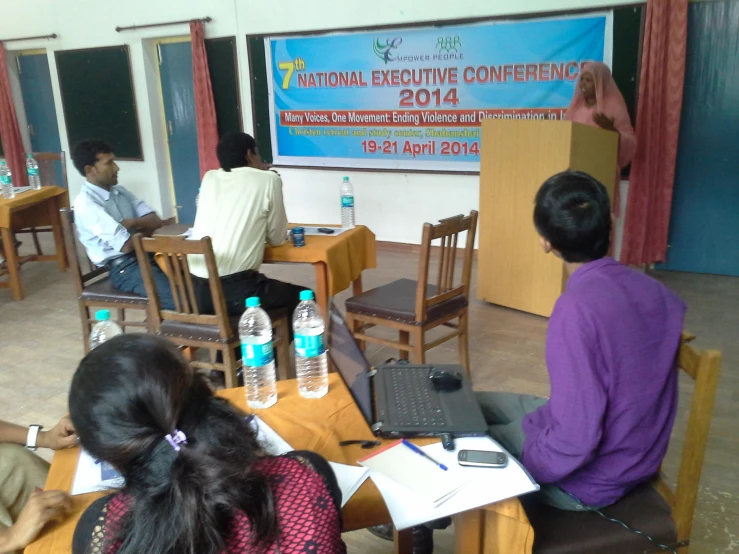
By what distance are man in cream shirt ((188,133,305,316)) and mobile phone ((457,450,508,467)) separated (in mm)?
1612

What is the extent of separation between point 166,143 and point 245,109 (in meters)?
1.16

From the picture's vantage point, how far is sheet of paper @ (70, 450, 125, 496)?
3.66 feet

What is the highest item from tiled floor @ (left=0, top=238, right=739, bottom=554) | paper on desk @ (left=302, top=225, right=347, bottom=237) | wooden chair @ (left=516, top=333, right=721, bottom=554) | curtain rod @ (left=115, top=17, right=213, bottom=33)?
curtain rod @ (left=115, top=17, right=213, bottom=33)

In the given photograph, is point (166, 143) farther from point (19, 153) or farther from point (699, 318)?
point (699, 318)

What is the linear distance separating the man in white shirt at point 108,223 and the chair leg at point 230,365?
17.2 inches

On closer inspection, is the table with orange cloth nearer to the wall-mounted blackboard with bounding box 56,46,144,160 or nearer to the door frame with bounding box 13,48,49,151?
the wall-mounted blackboard with bounding box 56,46,144,160

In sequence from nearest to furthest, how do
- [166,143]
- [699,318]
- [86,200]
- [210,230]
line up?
1. [210,230]
2. [86,200]
3. [699,318]
4. [166,143]

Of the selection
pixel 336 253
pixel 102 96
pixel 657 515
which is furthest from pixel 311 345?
pixel 102 96

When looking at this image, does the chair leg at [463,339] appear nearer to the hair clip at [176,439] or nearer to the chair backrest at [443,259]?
the chair backrest at [443,259]

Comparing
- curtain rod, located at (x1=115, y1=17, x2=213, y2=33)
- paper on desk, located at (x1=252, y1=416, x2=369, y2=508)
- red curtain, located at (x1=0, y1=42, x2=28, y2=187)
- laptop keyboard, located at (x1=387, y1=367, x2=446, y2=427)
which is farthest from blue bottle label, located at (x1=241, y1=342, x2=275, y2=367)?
red curtain, located at (x1=0, y1=42, x2=28, y2=187)

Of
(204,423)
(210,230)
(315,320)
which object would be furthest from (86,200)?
(204,423)

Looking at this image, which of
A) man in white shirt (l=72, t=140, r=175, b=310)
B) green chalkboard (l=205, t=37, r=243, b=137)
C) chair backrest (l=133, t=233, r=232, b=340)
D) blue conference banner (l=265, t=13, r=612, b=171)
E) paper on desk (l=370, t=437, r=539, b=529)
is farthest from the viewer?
green chalkboard (l=205, t=37, r=243, b=137)

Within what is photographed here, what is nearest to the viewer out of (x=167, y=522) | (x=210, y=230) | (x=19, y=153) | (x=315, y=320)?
(x=167, y=522)

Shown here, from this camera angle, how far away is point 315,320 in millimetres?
1813
